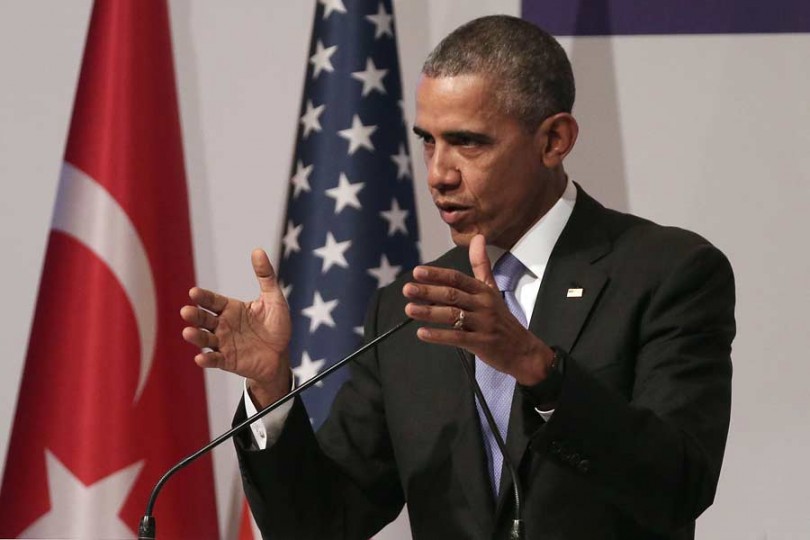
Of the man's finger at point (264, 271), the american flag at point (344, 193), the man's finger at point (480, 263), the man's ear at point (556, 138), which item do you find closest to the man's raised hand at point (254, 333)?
the man's finger at point (264, 271)

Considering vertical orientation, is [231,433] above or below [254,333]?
below

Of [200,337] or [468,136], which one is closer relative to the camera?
[200,337]

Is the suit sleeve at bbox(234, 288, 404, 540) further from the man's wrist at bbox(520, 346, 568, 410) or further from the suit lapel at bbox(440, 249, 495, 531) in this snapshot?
the man's wrist at bbox(520, 346, 568, 410)

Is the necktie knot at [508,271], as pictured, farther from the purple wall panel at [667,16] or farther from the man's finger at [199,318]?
the purple wall panel at [667,16]

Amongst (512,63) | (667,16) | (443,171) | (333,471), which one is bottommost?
(333,471)

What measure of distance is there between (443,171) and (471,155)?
6cm

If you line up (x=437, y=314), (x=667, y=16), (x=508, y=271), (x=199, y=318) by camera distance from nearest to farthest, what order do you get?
(x=437, y=314) → (x=199, y=318) → (x=508, y=271) → (x=667, y=16)

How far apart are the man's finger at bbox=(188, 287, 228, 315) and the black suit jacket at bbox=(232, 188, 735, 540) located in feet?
0.76

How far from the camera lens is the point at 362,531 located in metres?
2.26

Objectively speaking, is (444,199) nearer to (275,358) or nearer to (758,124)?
(275,358)

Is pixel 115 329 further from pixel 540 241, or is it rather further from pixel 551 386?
pixel 551 386

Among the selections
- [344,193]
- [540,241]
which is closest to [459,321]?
[540,241]

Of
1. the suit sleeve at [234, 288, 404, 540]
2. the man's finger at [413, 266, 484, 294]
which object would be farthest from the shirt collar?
the man's finger at [413, 266, 484, 294]

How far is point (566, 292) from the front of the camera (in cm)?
209
